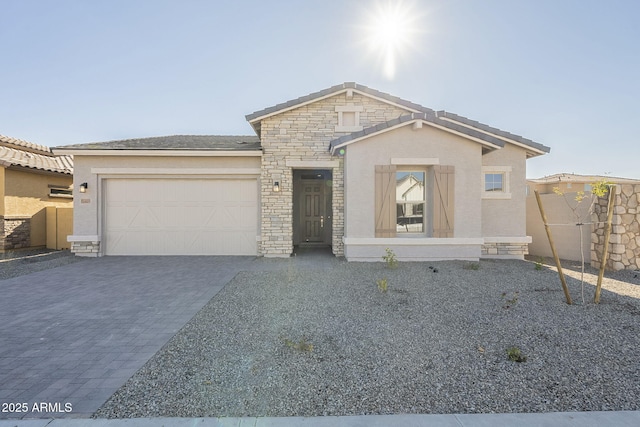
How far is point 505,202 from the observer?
909cm

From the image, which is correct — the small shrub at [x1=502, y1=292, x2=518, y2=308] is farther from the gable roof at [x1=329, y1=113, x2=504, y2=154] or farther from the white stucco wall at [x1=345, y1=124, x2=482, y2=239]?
the gable roof at [x1=329, y1=113, x2=504, y2=154]

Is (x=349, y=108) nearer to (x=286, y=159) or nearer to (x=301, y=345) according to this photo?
(x=286, y=159)

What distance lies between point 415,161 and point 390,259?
115 inches

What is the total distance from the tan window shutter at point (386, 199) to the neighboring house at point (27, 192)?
41.0 ft

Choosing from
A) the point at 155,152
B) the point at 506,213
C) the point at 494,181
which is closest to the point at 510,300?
the point at 506,213

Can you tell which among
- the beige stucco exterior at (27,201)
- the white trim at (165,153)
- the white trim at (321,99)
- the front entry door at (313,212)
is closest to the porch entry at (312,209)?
the front entry door at (313,212)

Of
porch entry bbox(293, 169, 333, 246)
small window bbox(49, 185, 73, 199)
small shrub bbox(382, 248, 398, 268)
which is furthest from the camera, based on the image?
small window bbox(49, 185, 73, 199)

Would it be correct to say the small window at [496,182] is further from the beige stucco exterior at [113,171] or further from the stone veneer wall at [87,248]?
the stone veneer wall at [87,248]

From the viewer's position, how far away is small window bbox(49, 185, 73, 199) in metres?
12.2

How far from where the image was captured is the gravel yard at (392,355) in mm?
2484

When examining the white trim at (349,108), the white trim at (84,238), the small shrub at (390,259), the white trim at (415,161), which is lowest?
the small shrub at (390,259)

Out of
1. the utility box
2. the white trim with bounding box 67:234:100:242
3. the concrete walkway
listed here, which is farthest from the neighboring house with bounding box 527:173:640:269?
the utility box

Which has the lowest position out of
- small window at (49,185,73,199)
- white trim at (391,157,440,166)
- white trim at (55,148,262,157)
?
small window at (49,185,73,199)

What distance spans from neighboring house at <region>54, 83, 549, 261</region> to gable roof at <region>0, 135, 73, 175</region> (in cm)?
367
